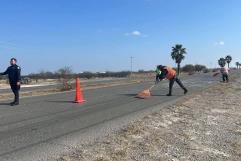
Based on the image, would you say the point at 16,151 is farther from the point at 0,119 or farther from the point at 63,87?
the point at 63,87

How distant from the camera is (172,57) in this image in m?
Answer: 115

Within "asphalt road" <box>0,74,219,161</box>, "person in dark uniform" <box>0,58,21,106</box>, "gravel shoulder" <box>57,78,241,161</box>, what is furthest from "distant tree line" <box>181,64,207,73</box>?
"gravel shoulder" <box>57,78,241,161</box>

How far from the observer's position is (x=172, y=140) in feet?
29.1

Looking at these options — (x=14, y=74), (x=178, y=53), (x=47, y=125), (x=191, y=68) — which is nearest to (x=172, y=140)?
(x=47, y=125)

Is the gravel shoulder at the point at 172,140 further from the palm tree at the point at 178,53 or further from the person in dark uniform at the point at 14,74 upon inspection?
the palm tree at the point at 178,53

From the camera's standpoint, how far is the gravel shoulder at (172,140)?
729 cm

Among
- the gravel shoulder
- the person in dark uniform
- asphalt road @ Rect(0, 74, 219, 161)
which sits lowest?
the gravel shoulder

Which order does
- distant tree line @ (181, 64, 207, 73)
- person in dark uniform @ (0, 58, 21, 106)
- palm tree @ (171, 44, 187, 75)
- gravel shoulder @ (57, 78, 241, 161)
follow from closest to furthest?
gravel shoulder @ (57, 78, 241, 161)
person in dark uniform @ (0, 58, 21, 106)
palm tree @ (171, 44, 187, 75)
distant tree line @ (181, 64, 207, 73)

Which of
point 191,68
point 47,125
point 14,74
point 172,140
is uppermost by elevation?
point 191,68

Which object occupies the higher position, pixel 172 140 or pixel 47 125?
pixel 47 125

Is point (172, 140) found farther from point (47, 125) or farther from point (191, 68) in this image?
point (191, 68)

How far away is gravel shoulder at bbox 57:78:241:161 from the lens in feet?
23.9

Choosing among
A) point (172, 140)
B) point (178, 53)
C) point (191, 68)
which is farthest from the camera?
point (191, 68)

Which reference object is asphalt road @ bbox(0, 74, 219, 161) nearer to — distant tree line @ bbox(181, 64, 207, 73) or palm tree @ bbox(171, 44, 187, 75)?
palm tree @ bbox(171, 44, 187, 75)
